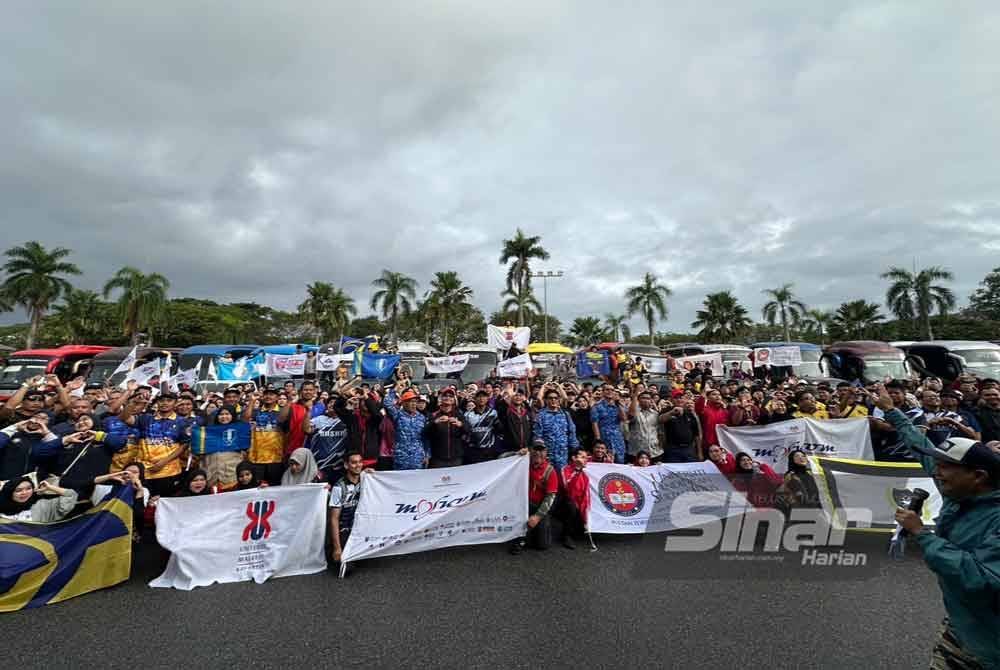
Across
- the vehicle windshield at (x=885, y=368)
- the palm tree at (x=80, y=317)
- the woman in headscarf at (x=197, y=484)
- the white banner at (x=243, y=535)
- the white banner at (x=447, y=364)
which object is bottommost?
the white banner at (x=243, y=535)

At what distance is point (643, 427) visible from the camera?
22.7ft

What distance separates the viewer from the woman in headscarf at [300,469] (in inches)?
210

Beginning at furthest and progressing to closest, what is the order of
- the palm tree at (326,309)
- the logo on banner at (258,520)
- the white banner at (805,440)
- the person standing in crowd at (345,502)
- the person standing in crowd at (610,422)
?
the palm tree at (326,309)
the person standing in crowd at (610,422)
the white banner at (805,440)
the person standing in crowd at (345,502)
the logo on banner at (258,520)

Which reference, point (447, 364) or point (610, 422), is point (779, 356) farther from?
point (610, 422)

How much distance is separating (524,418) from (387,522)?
2.24 m

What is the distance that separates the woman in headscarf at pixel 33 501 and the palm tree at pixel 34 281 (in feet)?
135

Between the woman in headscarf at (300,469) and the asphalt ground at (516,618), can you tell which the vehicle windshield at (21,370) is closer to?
the asphalt ground at (516,618)

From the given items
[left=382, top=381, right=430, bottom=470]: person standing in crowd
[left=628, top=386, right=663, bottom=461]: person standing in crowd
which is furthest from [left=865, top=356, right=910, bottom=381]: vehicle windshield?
[left=382, top=381, right=430, bottom=470]: person standing in crowd

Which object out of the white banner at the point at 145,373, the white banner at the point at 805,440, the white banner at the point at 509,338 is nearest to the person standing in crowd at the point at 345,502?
the white banner at the point at 805,440

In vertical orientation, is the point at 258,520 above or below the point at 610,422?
below

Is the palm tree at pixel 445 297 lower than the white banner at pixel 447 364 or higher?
higher

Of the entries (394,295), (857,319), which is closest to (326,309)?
(394,295)

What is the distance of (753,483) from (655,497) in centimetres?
144

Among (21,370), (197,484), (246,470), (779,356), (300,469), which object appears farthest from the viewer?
(779,356)
